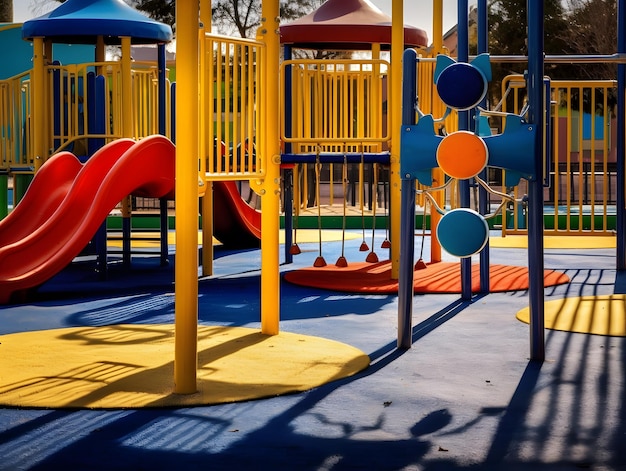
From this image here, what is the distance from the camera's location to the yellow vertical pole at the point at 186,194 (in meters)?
4.46

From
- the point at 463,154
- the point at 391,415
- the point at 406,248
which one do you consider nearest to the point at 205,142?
the point at 406,248

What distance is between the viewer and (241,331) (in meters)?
6.36

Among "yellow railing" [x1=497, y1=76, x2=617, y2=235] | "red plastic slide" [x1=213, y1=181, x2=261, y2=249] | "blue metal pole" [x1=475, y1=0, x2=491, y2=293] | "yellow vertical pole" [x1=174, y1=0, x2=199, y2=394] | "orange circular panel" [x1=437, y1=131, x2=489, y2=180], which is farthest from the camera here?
"red plastic slide" [x1=213, y1=181, x2=261, y2=249]

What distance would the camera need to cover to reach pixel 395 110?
9164mm

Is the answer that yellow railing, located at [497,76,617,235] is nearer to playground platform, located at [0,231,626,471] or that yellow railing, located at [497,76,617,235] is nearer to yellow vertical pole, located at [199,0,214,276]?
playground platform, located at [0,231,626,471]

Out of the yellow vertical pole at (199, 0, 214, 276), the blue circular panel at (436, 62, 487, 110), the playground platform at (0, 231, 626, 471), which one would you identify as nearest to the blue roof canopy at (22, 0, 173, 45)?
the yellow vertical pole at (199, 0, 214, 276)

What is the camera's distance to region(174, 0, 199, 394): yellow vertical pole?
4461mm

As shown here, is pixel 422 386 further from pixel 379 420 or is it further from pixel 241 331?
pixel 241 331

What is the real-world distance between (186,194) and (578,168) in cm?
2958

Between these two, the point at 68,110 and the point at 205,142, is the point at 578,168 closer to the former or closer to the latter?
the point at 68,110

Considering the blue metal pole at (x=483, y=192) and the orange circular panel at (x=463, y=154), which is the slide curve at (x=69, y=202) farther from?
the orange circular panel at (x=463, y=154)

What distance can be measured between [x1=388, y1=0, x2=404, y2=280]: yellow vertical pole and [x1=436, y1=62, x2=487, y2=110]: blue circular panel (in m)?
3.55

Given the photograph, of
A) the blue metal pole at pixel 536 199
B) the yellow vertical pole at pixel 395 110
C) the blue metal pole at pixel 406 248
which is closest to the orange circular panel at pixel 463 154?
the blue metal pole at pixel 536 199

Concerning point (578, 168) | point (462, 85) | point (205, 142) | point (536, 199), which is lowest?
point (536, 199)
